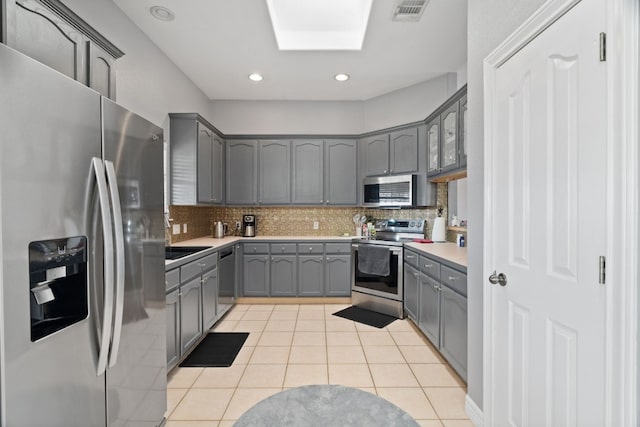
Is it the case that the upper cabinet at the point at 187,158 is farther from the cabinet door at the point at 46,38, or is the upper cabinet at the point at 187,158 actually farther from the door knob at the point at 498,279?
the door knob at the point at 498,279

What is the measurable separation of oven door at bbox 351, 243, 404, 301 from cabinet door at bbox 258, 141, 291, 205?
1280mm

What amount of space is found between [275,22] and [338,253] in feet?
8.87

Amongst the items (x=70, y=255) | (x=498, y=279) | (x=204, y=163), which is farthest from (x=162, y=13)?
(x=498, y=279)

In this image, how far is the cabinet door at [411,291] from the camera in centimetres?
304

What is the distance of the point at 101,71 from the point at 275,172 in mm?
2831

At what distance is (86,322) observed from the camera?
3.70 ft

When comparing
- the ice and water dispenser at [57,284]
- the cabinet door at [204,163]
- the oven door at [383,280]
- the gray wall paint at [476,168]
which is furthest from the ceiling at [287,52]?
the ice and water dispenser at [57,284]

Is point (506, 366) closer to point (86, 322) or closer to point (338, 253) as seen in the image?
point (86, 322)

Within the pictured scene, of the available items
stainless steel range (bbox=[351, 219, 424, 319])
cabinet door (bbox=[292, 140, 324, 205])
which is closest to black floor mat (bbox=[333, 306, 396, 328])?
stainless steel range (bbox=[351, 219, 424, 319])

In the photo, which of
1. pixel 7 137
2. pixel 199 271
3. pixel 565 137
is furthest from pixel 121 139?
pixel 565 137

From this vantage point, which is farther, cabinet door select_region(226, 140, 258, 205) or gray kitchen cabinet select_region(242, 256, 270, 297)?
cabinet door select_region(226, 140, 258, 205)

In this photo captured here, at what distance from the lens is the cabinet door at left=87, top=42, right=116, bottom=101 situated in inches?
55.7

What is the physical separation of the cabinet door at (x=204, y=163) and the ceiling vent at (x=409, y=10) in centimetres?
231

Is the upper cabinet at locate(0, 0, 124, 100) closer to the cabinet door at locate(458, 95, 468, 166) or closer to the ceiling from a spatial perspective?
the ceiling
